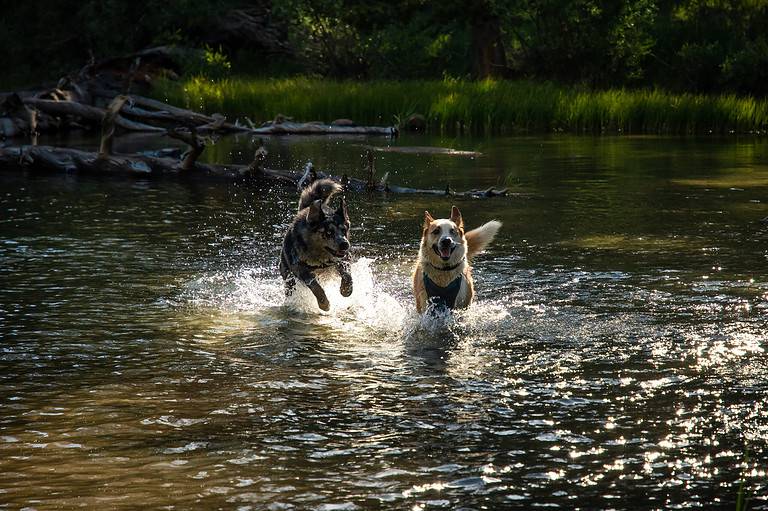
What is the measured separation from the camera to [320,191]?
12.1m

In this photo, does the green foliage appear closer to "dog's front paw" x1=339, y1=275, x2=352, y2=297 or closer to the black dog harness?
"dog's front paw" x1=339, y1=275, x2=352, y2=297

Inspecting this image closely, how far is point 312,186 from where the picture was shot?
484 inches

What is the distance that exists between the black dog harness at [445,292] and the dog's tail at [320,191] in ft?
5.61

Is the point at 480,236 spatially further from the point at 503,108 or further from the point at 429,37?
the point at 429,37

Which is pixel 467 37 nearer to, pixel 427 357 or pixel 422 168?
pixel 422 168

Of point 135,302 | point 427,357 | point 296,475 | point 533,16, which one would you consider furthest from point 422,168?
point 533,16

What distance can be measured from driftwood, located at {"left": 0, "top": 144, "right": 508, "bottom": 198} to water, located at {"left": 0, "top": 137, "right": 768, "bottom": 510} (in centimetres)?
341

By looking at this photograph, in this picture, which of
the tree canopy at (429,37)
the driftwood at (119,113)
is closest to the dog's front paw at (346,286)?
the driftwood at (119,113)

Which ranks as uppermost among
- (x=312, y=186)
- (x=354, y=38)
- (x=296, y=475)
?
(x=354, y=38)

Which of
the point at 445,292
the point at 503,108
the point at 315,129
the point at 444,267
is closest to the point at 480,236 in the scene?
the point at 444,267

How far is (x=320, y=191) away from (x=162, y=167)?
11.4m

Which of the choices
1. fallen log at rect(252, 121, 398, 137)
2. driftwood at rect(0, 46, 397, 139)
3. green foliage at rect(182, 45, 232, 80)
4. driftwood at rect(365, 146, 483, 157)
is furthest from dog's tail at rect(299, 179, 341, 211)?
green foliage at rect(182, 45, 232, 80)

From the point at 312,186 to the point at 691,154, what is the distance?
1689 centimetres

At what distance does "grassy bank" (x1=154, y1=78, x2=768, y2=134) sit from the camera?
33.8 m
